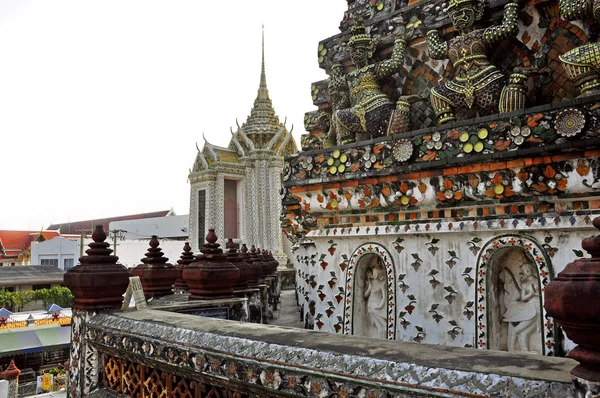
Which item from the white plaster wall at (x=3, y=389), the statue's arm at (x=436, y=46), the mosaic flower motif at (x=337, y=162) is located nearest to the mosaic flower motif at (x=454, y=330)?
the mosaic flower motif at (x=337, y=162)

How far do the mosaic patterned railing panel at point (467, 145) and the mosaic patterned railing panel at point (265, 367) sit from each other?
3518 mm

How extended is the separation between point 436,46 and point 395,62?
668mm

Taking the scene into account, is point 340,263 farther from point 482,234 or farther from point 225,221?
point 225,221

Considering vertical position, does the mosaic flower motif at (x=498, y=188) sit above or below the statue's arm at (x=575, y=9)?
below

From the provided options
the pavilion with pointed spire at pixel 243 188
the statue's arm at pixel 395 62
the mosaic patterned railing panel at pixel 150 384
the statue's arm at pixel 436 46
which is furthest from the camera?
the pavilion with pointed spire at pixel 243 188

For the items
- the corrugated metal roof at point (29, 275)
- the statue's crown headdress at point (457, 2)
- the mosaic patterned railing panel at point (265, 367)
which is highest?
the statue's crown headdress at point (457, 2)

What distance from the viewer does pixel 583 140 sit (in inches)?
193

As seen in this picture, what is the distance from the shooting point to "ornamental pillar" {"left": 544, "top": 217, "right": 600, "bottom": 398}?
5.24 feet

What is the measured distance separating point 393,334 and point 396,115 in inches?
113

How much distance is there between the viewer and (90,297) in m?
4.20

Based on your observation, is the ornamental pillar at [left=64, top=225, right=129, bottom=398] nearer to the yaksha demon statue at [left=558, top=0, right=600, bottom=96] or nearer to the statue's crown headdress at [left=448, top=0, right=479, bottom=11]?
the yaksha demon statue at [left=558, top=0, right=600, bottom=96]

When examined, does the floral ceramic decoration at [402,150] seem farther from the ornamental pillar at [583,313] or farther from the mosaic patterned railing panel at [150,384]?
the ornamental pillar at [583,313]

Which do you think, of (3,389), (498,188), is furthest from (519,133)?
(3,389)

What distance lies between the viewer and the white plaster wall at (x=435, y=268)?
17.0 ft
